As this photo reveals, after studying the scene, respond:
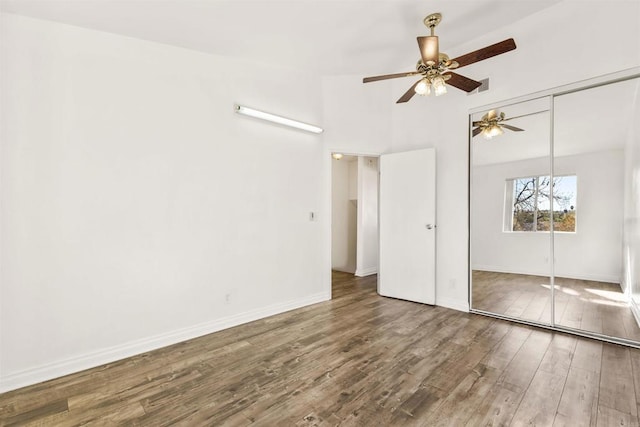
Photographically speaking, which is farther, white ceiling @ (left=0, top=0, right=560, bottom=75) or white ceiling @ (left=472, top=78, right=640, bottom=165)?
white ceiling @ (left=472, top=78, right=640, bottom=165)

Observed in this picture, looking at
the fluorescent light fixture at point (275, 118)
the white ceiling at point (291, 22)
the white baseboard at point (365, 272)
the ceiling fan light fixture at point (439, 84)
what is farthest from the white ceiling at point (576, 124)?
the white baseboard at point (365, 272)

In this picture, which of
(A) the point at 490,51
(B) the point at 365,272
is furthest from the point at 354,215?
(A) the point at 490,51

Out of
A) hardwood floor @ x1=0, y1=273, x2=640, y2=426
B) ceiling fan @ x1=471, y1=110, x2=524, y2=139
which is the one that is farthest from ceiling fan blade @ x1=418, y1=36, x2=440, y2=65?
hardwood floor @ x1=0, y1=273, x2=640, y2=426

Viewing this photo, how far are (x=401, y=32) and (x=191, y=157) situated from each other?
2.63m

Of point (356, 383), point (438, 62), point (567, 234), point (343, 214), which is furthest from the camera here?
point (343, 214)

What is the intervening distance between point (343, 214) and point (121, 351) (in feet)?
15.2

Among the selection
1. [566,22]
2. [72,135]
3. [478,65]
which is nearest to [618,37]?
[566,22]

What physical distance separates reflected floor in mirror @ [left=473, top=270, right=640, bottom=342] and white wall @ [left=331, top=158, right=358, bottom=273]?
3006 millimetres

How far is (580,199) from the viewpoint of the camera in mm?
2963

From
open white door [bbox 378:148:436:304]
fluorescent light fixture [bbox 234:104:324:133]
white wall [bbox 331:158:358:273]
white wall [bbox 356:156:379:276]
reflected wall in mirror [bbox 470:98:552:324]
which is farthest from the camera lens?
white wall [bbox 331:158:358:273]

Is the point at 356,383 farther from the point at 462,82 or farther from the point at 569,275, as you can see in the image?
the point at 462,82

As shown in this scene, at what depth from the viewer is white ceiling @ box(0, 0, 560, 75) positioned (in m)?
2.40

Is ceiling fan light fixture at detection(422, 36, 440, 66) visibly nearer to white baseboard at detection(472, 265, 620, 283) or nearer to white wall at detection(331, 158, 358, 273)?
white baseboard at detection(472, 265, 620, 283)

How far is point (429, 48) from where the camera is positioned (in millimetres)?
2480
